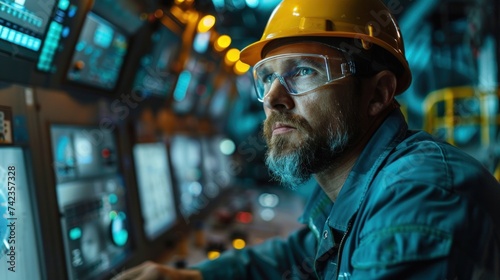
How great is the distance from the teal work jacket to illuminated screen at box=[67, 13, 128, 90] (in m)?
1.43

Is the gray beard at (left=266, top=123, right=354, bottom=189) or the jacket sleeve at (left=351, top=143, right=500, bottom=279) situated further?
the gray beard at (left=266, top=123, right=354, bottom=189)

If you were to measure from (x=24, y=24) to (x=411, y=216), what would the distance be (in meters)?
1.41

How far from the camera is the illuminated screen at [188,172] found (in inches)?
134

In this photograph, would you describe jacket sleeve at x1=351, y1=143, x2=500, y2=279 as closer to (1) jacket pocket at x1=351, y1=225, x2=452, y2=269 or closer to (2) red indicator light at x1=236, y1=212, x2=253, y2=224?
(1) jacket pocket at x1=351, y1=225, x2=452, y2=269

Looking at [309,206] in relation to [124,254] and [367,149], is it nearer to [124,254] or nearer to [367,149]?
[367,149]

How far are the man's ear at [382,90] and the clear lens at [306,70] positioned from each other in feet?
0.38

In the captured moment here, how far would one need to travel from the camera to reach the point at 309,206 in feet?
5.39

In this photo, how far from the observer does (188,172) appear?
3.74 meters

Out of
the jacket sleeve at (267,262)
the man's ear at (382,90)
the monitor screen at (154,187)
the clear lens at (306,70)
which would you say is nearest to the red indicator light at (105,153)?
the monitor screen at (154,187)

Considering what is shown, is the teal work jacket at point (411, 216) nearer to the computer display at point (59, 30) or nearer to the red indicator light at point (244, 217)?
the computer display at point (59, 30)

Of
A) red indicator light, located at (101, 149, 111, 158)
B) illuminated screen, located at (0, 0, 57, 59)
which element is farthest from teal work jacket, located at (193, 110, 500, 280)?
red indicator light, located at (101, 149, 111, 158)

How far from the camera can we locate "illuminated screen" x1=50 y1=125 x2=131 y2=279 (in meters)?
1.71

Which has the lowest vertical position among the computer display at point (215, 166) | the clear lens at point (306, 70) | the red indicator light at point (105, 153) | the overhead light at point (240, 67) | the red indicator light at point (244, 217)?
the red indicator light at point (244, 217)

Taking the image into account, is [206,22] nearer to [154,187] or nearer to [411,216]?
[154,187]
